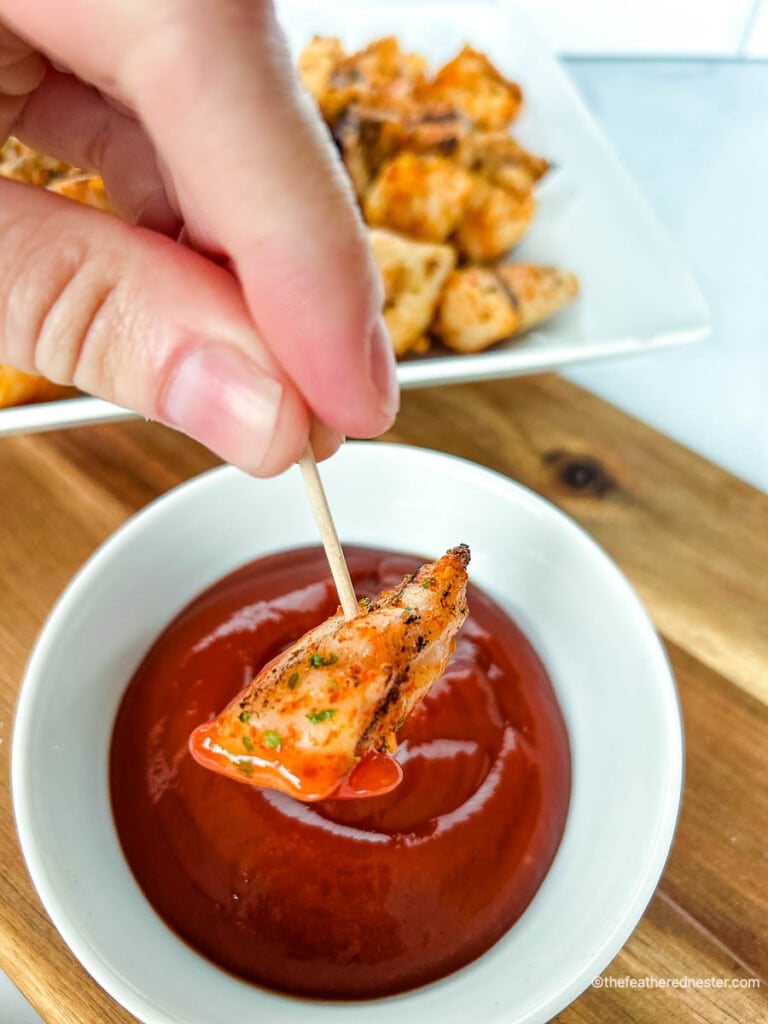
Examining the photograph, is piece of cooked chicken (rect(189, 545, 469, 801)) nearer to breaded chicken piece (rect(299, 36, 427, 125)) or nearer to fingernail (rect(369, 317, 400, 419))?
fingernail (rect(369, 317, 400, 419))

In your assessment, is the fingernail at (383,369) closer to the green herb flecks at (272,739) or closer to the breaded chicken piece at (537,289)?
the green herb flecks at (272,739)

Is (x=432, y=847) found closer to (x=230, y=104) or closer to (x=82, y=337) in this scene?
(x=82, y=337)

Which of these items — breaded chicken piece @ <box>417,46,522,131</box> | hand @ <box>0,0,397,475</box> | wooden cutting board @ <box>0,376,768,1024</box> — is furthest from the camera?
breaded chicken piece @ <box>417,46,522,131</box>

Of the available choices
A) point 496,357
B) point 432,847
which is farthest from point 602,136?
point 432,847

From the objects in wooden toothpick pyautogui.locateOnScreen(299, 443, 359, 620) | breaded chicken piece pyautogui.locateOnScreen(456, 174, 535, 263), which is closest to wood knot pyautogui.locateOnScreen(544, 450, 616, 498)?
breaded chicken piece pyautogui.locateOnScreen(456, 174, 535, 263)

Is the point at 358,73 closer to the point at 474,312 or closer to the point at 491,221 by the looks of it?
the point at 491,221

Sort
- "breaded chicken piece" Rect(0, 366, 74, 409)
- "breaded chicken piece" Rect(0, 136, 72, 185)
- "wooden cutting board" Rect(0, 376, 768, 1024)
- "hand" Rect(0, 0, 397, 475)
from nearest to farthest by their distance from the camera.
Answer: "hand" Rect(0, 0, 397, 475) < "wooden cutting board" Rect(0, 376, 768, 1024) < "breaded chicken piece" Rect(0, 366, 74, 409) < "breaded chicken piece" Rect(0, 136, 72, 185)
